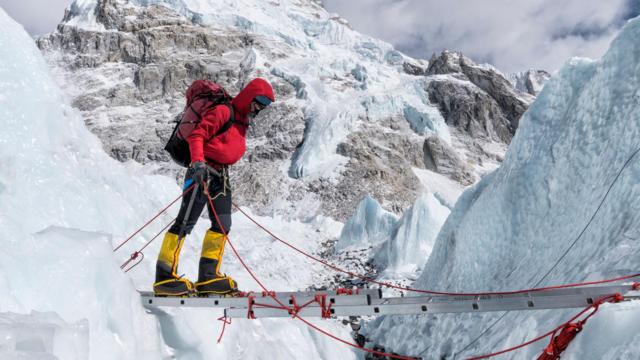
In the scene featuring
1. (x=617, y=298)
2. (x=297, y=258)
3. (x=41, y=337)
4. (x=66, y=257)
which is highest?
(x=617, y=298)

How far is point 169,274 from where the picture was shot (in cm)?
326

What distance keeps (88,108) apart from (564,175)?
63.8 m

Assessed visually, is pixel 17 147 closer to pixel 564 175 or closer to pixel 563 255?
pixel 563 255

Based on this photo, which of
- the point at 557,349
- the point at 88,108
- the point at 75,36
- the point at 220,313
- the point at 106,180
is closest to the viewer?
the point at 557,349

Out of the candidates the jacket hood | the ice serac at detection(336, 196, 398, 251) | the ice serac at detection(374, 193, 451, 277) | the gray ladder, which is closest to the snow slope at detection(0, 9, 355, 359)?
the gray ladder

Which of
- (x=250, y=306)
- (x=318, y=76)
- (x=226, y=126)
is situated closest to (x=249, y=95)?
(x=226, y=126)

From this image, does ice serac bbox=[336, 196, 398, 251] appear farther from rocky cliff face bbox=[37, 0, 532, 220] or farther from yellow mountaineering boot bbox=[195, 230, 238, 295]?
yellow mountaineering boot bbox=[195, 230, 238, 295]

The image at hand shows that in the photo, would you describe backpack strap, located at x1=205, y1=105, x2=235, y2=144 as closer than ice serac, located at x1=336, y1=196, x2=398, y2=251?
Yes

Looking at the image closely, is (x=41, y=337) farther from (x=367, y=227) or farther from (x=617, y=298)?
(x=367, y=227)

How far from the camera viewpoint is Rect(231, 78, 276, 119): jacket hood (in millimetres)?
3529

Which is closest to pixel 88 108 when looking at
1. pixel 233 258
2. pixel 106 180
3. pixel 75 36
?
pixel 75 36

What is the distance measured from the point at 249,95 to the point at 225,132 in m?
0.38

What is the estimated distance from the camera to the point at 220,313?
4.42 m

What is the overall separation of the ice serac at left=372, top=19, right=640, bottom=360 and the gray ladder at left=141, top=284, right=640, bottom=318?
0.89ft
